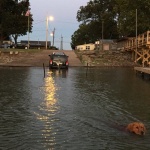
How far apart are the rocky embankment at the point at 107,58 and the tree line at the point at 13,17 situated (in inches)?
866

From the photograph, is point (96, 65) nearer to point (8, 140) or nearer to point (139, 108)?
point (139, 108)

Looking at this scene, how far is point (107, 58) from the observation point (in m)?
55.4

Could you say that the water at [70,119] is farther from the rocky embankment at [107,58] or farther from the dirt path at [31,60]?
the rocky embankment at [107,58]

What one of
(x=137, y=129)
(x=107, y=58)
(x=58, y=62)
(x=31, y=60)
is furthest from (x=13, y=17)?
(x=137, y=129)

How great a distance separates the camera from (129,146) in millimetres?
8242

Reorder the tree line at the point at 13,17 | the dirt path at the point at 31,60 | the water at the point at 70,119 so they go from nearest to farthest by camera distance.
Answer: the water at the point at 70,119
the dirt path at the point at 31,60
the tree line at the point at 13,17

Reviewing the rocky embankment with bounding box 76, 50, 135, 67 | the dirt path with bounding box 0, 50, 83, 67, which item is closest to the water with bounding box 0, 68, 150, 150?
the dirt path with bounding box 0, 50, 83, 67

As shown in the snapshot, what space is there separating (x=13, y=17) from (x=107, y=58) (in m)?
27.8

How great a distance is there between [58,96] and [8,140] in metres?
7.90

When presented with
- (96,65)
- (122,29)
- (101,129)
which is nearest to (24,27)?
(122,29)

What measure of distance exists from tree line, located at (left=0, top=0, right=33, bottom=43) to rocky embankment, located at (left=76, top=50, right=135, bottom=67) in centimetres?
2201

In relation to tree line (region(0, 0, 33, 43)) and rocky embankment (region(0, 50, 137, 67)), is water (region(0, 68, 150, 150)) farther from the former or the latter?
tree line (region(0, 0, 33, 43))

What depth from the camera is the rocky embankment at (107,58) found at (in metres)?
52.4

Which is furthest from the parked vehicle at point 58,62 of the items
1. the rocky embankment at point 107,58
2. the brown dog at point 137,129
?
the brown dog at point 137,129
